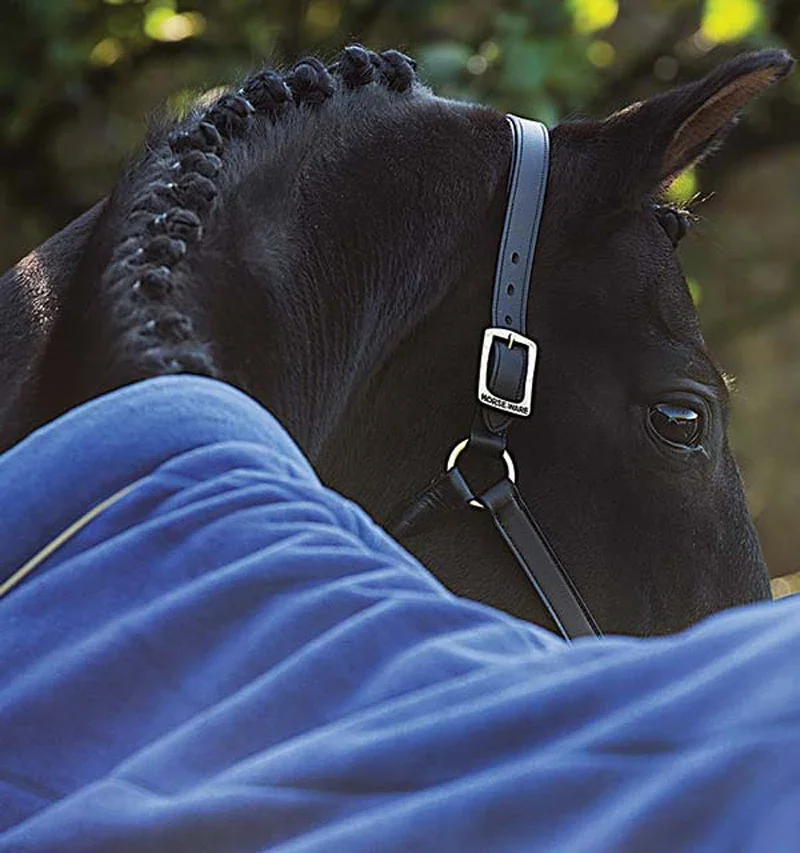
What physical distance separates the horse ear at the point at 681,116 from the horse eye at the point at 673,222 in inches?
1.2

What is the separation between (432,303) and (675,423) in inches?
11.2

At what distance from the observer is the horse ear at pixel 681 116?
1528 millimetres

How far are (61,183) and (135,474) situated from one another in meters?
3.42

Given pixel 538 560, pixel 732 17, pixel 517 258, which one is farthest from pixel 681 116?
pixel 732 17

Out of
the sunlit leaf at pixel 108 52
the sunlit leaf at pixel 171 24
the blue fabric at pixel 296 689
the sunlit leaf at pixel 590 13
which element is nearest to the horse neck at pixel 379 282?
the blue fabric at pixel 296 689

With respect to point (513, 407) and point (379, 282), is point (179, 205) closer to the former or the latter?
point (379, 282)

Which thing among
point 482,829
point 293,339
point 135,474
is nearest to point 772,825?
point 482,829

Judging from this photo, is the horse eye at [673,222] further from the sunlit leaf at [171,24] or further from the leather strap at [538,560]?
the sunlit leaf at [171,24]

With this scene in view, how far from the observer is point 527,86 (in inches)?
131

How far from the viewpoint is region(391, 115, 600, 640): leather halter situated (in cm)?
146

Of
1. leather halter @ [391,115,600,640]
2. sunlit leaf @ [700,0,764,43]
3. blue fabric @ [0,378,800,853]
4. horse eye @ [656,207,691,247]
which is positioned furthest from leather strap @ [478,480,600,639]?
sunlit leaf @ [700,0,764,43]

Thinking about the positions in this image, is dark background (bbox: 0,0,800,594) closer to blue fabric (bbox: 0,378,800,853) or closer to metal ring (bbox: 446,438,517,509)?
metal ring (bbox: 446,438,517,509)

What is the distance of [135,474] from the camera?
0.82 metres

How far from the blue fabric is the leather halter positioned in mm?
580
